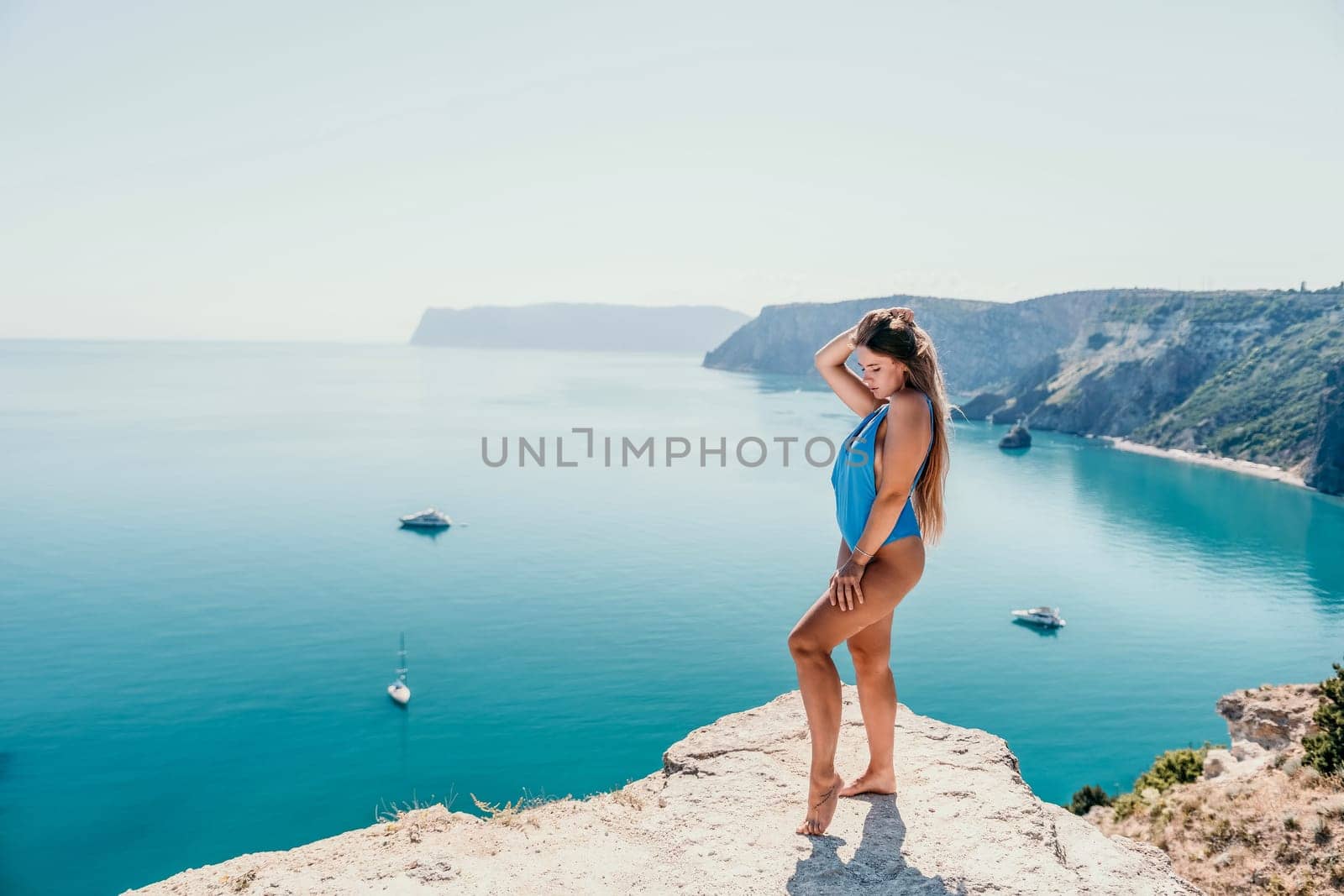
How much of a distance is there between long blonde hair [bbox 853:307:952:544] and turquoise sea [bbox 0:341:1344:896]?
20396 millimetres

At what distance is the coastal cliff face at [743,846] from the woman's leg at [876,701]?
0.12 m

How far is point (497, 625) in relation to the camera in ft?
115

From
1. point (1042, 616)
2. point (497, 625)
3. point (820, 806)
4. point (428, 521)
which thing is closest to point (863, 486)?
Answer: point (820, 806)

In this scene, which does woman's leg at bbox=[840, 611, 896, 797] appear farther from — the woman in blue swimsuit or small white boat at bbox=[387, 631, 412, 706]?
small white boat at bbox=[387, 631, 412, 706]

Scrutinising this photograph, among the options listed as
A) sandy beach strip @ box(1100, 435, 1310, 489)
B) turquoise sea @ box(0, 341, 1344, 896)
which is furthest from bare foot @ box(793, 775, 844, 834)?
sandy beach strip @ box(1100, 435, 1310, 489)

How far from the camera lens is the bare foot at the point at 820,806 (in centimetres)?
436

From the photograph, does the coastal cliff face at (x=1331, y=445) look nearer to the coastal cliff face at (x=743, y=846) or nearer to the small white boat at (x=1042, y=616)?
the small white boat at (x=1042, y=616)

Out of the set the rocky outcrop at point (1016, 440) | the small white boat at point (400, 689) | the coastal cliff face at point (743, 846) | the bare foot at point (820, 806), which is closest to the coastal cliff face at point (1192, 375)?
the rocky outcrop at point (1016, 440)

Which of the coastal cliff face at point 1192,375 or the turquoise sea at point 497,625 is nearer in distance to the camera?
the turquoise sea at point 497,625

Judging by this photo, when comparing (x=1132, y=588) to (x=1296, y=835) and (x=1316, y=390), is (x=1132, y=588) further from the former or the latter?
(x=1316, y=390)

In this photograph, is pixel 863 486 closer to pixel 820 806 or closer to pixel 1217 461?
pixel 820 806

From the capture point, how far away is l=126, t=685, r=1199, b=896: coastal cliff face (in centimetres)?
404

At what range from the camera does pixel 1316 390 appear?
3297 inches

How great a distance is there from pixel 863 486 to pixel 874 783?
75.8 inches
